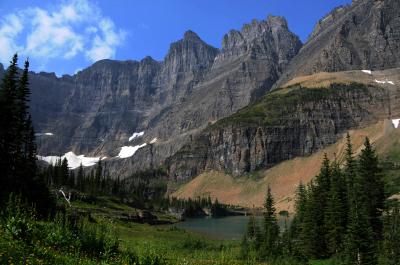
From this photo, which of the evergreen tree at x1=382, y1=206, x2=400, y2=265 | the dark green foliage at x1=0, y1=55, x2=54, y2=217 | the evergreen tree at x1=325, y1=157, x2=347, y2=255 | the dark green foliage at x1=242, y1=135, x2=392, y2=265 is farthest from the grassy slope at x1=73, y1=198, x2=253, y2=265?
the evergreen tree at x1=382, y1=206, x2=400, y2=265

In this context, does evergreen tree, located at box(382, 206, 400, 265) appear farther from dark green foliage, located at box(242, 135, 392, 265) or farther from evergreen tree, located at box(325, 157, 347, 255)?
evergreen tree, located at box(325, 157, 347, 255)

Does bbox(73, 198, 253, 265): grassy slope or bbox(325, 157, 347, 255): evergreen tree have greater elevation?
bbox(325, 157, 347, 255): evergreen tree

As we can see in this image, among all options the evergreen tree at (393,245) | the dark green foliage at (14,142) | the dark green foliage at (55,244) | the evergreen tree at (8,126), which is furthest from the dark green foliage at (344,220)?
the evergreen tree at (8,126)

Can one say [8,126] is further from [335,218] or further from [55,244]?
[55,244]

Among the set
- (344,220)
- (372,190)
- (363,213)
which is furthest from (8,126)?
(372,190)

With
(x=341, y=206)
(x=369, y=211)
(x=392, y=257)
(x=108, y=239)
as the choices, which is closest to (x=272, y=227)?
(x=341, y=206)

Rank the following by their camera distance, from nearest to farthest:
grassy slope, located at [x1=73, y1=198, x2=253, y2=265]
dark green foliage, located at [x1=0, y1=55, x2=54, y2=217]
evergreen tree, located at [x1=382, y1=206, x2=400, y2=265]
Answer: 1. grassy slope, located at [x1=73, y1=198, x2=253, y2=265]
2. evergreen tree, located at [x1=382, y1=206, x2=400, y2=265]
3. dark green foliage, located at [x1=0, y1=55, x2=54, y2=217]

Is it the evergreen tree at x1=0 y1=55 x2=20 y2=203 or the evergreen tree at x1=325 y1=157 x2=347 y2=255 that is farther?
the evergreen tree at x1=0 y1=55 x2=20 y2=203

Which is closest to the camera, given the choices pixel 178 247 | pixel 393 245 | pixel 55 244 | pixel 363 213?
pixel 55 244

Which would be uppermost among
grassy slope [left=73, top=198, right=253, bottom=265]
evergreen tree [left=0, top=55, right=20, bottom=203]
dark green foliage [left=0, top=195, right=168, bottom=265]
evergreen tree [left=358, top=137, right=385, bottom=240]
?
evergreen tree [left=0, top=55, right=20, bottom=203]

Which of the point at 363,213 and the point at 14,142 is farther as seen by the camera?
the point at 14,142

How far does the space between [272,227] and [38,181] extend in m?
34.0

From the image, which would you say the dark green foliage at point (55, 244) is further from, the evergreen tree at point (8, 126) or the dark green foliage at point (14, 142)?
the evergreen tree at point (8, 126)

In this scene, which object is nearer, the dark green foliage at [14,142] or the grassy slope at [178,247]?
the grassy slope at [178,247]
